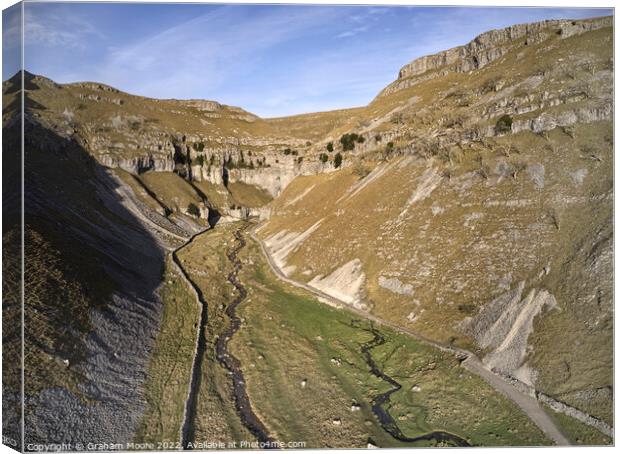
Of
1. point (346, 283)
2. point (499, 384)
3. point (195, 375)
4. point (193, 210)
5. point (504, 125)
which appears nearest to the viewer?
point (499, 384)

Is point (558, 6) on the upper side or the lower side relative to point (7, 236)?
upper

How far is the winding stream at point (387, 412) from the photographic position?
55.5ft

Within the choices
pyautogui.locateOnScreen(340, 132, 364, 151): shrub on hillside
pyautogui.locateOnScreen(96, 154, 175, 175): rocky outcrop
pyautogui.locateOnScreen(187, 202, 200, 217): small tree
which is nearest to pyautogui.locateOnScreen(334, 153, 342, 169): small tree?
pyautogui.locateOnScreen(340, 132, 364, 151): shrub on hillside

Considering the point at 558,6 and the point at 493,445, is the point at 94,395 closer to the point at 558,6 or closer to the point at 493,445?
the point at 493,445

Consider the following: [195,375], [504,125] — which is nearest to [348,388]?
[195,375]

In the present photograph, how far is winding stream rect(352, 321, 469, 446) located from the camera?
55.5 ft

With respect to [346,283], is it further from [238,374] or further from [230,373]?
[230,373]

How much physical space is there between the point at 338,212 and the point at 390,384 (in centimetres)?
2967

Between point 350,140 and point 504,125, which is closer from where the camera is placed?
point 504,125

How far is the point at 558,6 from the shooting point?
1744 centimetres

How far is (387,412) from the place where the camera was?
62.6ft

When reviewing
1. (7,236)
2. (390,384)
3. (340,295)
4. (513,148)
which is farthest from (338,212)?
(7,236)

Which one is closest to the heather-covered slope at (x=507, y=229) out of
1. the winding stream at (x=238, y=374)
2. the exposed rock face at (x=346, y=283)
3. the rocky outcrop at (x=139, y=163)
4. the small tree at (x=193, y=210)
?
the exposed rock face at (x=346, y=283)

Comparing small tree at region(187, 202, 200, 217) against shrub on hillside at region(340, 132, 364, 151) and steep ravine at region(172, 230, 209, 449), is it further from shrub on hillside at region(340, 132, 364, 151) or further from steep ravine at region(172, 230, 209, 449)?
steep ravine at region(172, 230, 209, 449)
